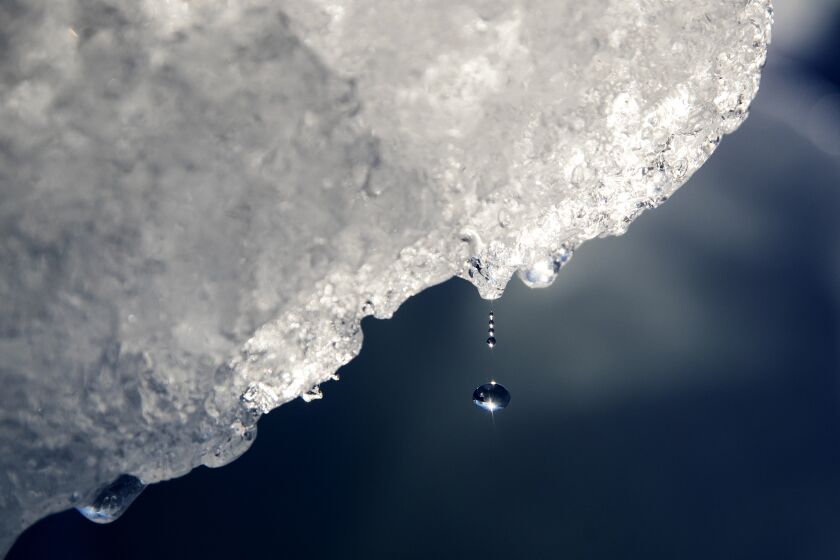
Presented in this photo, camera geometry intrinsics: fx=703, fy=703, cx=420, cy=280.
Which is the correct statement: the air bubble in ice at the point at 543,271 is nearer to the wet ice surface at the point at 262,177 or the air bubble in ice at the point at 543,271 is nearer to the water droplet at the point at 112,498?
the wet ice surface at the point at 262,177

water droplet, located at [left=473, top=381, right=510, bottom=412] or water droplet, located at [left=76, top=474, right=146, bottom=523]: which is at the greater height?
water droplet, located at [left=473, top=381, right=510, bottom=412]

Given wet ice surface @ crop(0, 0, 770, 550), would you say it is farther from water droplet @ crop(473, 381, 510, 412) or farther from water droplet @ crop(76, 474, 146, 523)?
water droplet @ crop(473, 381, 510, 412)

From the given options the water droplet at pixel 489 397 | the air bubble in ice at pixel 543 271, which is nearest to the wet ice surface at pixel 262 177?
the air bubble in ice at pixel 543 271

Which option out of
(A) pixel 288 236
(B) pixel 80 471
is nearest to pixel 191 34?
(A) pixel 288 236

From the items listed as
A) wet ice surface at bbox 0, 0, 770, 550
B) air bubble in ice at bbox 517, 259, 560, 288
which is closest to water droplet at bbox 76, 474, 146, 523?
wet ice surface at bbox 0, 0, 770, 550

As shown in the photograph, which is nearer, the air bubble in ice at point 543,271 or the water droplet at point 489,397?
the air bubble in ice at point 543,271
